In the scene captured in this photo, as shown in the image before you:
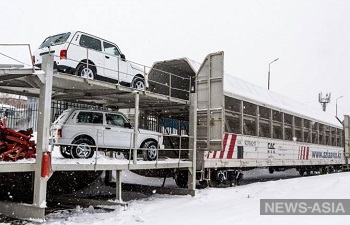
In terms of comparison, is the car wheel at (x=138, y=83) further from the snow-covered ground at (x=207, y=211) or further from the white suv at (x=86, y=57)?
the snow-covered ground at (x=207, y=211)

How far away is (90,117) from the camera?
11141 mm

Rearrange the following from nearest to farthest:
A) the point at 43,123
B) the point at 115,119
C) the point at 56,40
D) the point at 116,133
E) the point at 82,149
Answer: the point at 43,123
the point at 82,149
the point at 56,40
the point at 116,133
the point at 115,119

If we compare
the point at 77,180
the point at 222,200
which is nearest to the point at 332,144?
the point at 222,200

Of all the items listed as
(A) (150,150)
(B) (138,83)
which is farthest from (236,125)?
(B) (138,83)

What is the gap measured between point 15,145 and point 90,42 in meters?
4.34

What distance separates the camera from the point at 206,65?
46.2 feet

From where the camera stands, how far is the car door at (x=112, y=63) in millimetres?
12078

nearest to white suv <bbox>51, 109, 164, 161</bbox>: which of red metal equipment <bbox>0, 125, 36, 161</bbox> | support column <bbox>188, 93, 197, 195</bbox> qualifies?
red metal equipment <bbox>0, 125, 36, 161</bbox>

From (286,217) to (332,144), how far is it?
20312 mm

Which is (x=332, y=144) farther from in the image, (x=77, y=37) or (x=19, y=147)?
(x=19, y=147)

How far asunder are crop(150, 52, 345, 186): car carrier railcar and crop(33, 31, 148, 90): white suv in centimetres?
251

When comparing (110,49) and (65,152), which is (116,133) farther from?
(110,49)

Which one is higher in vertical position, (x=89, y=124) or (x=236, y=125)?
(x=236, y=125)

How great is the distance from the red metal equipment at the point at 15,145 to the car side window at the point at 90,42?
11.4 ft
